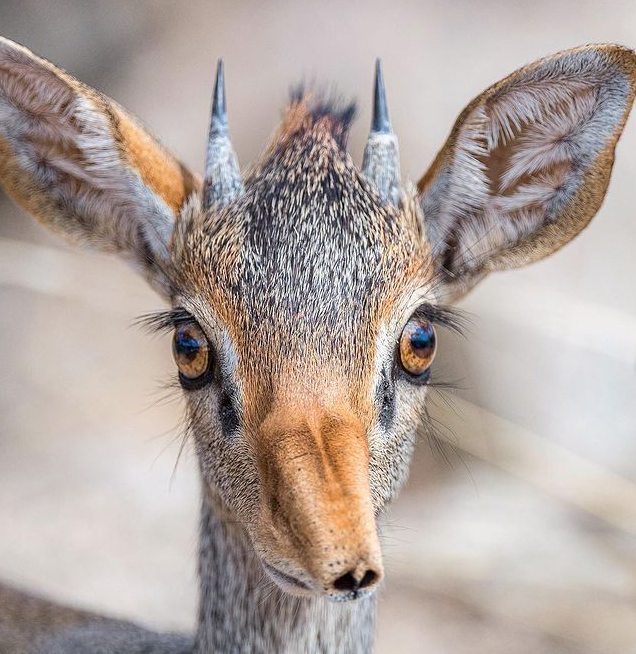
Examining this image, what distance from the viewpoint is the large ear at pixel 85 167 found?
321 centimetres

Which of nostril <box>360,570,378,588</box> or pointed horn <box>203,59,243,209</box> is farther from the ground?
pointed horn <box>203,59,243,209</box>

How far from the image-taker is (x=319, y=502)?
93.4 inches

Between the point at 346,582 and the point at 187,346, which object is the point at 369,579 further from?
the point at 187,346

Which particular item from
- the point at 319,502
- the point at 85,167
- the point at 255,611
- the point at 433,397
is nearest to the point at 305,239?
the point at 319,502

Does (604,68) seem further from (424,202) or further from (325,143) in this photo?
(325,143)

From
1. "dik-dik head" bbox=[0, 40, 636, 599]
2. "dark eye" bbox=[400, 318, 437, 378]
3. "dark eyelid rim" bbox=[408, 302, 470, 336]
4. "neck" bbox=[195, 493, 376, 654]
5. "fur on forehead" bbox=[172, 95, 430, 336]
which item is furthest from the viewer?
"neck" bbox=[195, 493, 376, 654]

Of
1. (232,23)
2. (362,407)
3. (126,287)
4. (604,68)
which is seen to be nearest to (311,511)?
(362,407)

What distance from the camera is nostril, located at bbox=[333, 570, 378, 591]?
7.62 feet

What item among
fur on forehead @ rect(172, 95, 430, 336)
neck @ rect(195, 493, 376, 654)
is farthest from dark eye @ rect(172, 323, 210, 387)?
neck @ rect(195, 493, 376, 654)

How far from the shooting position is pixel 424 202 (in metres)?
3.35

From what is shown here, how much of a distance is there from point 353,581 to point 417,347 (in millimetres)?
871

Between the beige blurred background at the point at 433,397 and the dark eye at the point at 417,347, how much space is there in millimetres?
2780

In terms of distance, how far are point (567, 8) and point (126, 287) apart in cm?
449

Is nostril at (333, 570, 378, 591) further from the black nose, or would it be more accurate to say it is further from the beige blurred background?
the beige blurred background
